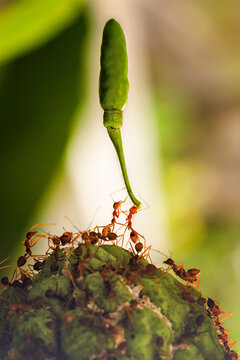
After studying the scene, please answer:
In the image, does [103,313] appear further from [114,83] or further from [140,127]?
[140,127]

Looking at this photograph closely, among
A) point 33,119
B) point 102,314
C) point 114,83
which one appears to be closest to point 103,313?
point 102,314

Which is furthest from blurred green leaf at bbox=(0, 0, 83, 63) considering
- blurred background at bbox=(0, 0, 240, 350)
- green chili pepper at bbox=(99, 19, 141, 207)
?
green chili pepper at bbox=(99, 19, 141, 207)

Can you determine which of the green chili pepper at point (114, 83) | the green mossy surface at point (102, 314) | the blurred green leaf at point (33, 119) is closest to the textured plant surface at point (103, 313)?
the green mossy surface at point (102, 314)

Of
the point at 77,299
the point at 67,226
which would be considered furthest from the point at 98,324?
the point at 67,226

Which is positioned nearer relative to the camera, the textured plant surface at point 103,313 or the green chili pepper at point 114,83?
the textured plant surface at point 103,313

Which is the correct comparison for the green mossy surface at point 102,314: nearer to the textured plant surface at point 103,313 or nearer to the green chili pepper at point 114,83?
the textured plant surface at point 103,313

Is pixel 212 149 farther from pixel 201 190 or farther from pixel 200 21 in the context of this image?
pixel 200 21

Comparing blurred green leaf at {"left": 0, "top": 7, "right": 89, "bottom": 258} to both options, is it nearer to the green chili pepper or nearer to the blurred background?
the blurred background
